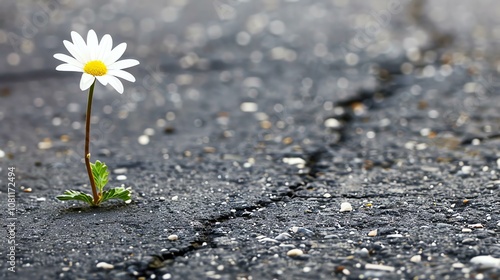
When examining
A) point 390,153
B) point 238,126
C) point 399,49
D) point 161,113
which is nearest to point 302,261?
point 390,153

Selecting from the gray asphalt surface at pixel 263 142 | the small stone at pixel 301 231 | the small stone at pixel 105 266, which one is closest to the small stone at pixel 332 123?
the gray asphalt surface at pixel 263 142

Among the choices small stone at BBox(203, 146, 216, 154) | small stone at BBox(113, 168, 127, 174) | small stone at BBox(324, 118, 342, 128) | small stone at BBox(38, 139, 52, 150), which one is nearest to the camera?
small stone at BBox(113, 168, 127, 174)

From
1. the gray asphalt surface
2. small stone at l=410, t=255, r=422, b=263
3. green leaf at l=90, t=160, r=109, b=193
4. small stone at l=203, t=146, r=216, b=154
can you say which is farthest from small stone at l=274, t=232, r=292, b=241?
small stone at l=203, t=146, r=216, b=154

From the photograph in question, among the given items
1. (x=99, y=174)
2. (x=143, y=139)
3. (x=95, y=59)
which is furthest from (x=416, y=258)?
(x=143, y=139)

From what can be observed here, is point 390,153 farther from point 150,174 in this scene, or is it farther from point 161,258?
point 161,258

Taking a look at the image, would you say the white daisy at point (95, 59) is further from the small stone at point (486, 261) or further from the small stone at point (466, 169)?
the small stone at point (466, 169)

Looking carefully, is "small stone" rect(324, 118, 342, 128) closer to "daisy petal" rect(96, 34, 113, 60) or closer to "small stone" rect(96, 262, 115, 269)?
"daisy petal" rect(96, 34, 113, 60)
